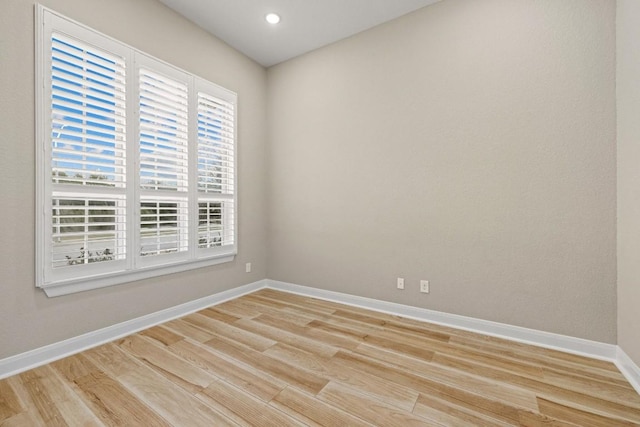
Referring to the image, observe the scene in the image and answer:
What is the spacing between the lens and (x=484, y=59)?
2338mm

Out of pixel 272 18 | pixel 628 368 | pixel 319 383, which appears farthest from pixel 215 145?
pixel 628 368

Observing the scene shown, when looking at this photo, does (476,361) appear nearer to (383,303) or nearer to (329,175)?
(383,303)

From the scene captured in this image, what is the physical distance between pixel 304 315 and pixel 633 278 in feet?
8.01

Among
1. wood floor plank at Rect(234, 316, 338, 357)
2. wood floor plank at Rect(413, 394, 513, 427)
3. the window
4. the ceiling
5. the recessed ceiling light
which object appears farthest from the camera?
the recessed ceiling light

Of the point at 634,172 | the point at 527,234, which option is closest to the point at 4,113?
the point at 527,234

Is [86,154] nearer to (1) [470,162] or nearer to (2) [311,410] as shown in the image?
(2) [311,410]

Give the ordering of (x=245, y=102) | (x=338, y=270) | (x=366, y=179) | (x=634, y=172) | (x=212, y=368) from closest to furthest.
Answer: (x=634, y=172) < (x=212, y=368) < (x=366, y=179) < (x=338, y=270) < (x=245, y=102)

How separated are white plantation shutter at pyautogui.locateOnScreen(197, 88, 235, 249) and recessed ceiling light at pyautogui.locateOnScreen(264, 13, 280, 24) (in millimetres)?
913

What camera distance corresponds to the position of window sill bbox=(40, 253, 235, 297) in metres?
1.97

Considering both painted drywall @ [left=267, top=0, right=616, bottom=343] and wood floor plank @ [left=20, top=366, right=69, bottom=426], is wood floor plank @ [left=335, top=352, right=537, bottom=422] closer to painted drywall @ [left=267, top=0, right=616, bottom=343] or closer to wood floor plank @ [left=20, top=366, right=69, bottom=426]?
painted drywall @ [left=267, top=0, right=616, bottom=343]

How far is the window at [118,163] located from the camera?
1937 mm

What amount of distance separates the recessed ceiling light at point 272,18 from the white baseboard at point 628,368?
12.7 ft

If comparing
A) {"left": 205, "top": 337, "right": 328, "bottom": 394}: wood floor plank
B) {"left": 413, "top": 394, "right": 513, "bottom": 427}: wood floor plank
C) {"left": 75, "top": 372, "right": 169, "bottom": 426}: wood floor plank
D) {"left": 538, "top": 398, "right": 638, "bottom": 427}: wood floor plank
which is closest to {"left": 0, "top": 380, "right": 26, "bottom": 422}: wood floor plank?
{"left": 75, "top": 372, "right": 169, "bottom": 426}: wood floor plank

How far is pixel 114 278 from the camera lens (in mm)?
2268
